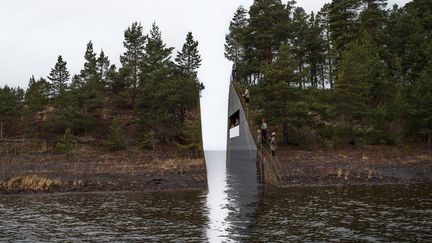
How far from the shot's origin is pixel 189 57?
72.9 meters

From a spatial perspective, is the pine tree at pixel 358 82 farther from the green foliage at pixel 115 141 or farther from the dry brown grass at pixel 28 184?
the dry brown grass at pixel 28 184

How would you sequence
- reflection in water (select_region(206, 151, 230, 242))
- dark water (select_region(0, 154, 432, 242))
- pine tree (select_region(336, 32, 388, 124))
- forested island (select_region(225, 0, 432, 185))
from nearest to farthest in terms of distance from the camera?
dark water (select_region(0, 154, 432, 242)) < reflection in water (select_region(206, 151, 230, 242)) < forested island (select_region(225, 0, 432, 185)) < pine tree (select_region(336, 32, 388, 124))

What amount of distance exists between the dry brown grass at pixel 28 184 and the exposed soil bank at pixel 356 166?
15.1 m

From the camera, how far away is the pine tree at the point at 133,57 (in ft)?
227

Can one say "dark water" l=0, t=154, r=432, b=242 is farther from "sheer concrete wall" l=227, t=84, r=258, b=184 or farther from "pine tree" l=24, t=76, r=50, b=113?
"pine tree" l=24, t=76, r=50, b=113

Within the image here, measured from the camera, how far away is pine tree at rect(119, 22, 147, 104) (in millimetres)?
69062

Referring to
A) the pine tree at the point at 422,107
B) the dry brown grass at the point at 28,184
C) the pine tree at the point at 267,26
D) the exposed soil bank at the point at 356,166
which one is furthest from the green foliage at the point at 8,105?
the pine tree at the point at 422,107

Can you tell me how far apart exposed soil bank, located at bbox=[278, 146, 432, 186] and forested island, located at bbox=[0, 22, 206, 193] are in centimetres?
762

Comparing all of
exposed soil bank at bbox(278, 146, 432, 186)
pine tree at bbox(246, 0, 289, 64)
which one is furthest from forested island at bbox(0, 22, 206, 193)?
pine tree at bbox(246, 0, 289, 64)

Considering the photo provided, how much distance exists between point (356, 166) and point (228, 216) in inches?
828

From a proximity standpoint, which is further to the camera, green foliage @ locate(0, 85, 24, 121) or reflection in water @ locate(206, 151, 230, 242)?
green foliage @ locate(0, 85, 24, 121)

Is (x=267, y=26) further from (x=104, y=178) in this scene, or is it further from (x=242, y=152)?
(x=104, y=178)

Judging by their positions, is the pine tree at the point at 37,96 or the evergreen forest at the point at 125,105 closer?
the evergreen forest at the point at 125,105

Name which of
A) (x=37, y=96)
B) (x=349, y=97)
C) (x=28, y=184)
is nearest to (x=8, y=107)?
(x=37, y=96)
